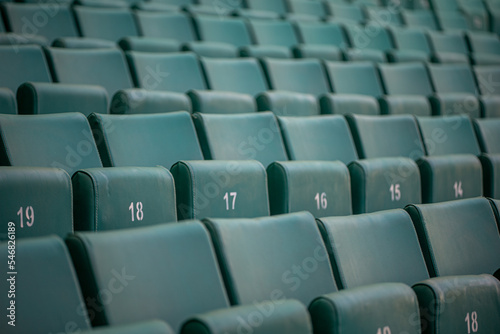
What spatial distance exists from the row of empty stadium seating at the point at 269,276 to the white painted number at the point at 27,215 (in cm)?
6

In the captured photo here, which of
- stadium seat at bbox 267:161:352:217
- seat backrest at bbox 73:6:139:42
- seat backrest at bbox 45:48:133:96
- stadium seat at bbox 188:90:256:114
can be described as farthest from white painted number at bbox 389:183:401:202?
seat backrest at bbox 73:6:139:42

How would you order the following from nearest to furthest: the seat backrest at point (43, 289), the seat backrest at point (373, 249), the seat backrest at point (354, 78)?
the seat backrest at point (43, 289) → the seat backrest at point (373, 249) → the seat backrest at point (354, 78)

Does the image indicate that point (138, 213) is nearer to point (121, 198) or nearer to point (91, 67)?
point (121, 198)

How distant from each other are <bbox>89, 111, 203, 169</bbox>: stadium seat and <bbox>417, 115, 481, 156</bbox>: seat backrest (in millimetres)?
259

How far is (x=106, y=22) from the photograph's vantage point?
67 centimetres

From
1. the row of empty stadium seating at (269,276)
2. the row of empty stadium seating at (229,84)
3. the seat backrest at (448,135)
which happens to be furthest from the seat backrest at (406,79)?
the row of empty stadium seating at (269,276)

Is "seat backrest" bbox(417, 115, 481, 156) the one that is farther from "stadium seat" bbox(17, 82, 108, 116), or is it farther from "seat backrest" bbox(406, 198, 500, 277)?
"stadium seat" bbox(17, 82, 108, 116)

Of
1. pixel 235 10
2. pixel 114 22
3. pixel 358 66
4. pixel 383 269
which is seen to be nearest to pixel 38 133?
pixel 383 269

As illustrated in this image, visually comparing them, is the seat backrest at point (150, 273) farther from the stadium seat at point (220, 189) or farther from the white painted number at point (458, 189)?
the white painted number at point (458, 189)

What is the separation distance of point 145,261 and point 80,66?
1.02ft

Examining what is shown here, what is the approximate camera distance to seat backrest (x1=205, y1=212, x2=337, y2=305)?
0.28 meters

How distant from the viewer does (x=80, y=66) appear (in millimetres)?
520

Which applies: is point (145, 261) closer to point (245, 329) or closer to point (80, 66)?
point (245, 329)

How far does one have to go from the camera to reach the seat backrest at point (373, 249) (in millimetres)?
326
